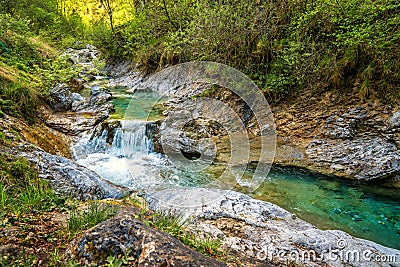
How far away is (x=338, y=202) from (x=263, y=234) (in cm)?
280

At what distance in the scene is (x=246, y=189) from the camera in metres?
5.74

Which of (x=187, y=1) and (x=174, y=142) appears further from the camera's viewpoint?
(x=187, y=1)

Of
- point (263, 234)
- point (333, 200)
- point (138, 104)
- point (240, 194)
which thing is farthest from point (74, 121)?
point (333, 200)

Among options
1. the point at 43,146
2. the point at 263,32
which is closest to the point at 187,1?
the point at 263,32

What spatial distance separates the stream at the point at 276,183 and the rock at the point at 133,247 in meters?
3.71

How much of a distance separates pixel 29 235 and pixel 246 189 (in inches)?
173

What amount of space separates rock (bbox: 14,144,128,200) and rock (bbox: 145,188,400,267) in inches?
33.3

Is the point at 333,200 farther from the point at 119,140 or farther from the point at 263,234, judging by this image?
the point at 119,140

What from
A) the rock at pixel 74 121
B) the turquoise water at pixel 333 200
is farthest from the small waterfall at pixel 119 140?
the turquoise water at pixel 333 200

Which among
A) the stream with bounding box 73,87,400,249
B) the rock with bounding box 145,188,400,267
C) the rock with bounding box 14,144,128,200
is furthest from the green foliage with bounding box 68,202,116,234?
the stream with bounding box 73,87,400,249

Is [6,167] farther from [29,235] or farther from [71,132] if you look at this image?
[71,132]

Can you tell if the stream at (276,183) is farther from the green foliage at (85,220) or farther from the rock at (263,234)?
the green foliage at (85,220)

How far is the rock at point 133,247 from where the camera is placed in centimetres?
175

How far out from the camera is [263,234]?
353 cm
